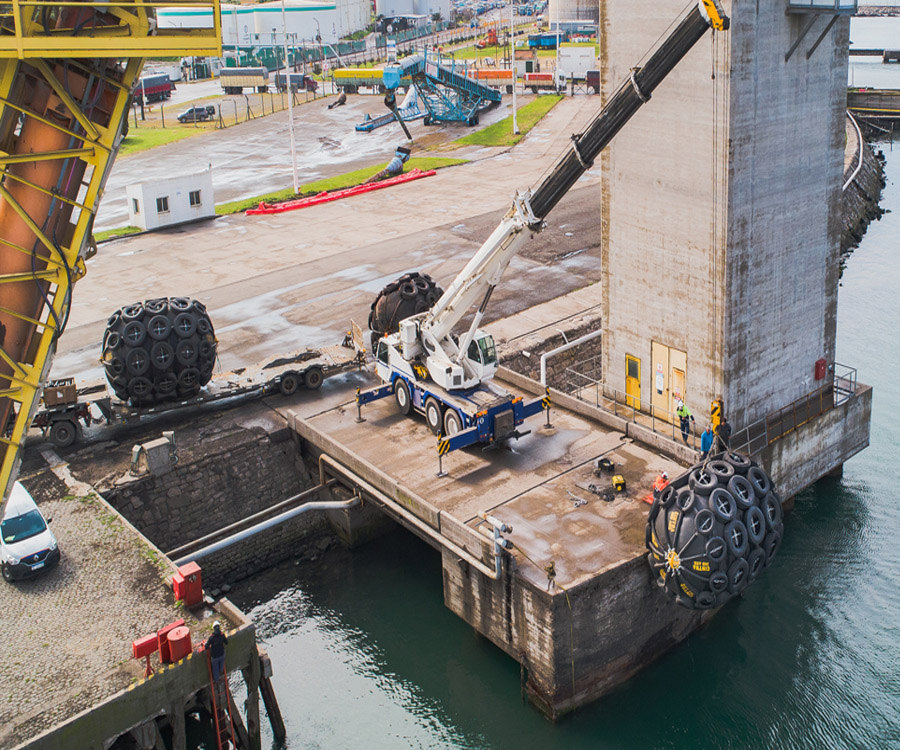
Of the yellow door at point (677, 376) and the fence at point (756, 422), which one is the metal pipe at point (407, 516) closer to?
the fence at point (756, 422)

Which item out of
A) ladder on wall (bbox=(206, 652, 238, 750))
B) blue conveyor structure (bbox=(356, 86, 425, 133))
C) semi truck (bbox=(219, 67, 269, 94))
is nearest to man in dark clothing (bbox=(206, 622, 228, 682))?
ladder on wall (bbox=(206, 652, 238, 750))

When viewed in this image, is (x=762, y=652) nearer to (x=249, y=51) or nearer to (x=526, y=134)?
(x=526, y=134)

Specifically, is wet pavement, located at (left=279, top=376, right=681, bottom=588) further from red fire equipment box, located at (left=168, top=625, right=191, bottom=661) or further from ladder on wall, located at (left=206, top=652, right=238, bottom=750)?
red fire equipment box, located at (left=168, top=625, right=191, bottom=661)

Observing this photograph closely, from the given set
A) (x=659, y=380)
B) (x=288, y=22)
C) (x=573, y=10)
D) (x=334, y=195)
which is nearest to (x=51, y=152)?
(x=659, y=380)

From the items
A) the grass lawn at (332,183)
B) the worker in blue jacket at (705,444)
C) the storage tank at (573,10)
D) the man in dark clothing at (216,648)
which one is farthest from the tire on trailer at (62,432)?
the storage tank at (573,10)

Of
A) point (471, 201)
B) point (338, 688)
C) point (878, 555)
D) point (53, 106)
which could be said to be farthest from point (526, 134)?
point (53, 106)
